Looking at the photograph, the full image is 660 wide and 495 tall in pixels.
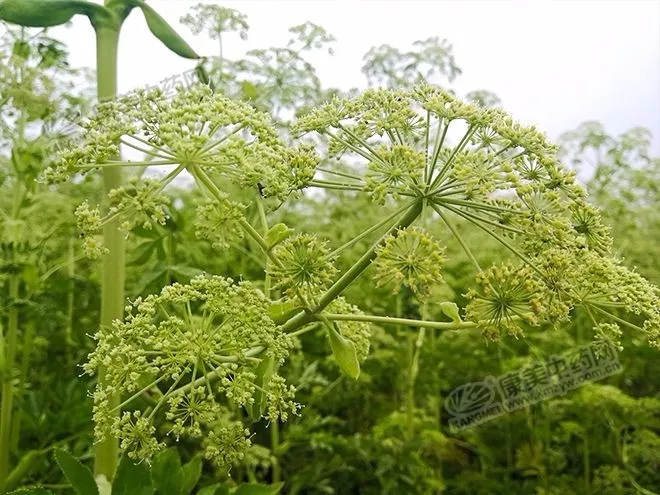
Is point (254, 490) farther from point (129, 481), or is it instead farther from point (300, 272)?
point (300, 272)

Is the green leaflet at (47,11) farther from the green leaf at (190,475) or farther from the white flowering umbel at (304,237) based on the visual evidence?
the green leaf at (190,475)

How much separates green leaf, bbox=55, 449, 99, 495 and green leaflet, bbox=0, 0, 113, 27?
61cm

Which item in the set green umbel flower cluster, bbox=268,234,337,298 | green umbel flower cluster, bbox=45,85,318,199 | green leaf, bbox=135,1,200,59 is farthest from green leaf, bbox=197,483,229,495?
green leaf, bbox=135,1,200,59

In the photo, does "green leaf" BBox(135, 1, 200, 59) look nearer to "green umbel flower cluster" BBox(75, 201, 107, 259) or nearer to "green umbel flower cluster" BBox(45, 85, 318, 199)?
"green umbel flower cluster" BBox(45, 85, 318, 199)

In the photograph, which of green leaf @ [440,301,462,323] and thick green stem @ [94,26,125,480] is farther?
thick green stem @ [94,26,125,480]

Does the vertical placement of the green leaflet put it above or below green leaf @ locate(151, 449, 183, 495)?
above

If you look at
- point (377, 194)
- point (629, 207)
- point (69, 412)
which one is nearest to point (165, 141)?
point (377, 194)

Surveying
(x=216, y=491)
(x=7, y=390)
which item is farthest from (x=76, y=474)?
(x=7, y=390)

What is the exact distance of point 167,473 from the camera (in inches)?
36.6

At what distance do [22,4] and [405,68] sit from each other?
1.48 metres

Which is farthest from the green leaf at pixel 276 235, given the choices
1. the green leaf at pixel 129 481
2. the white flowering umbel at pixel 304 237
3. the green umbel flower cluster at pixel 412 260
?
the green leaf at pixel 129 481

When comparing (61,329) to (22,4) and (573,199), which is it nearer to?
(22,4)

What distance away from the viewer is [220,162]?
0.77 metres

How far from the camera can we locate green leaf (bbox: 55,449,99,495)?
86cm
